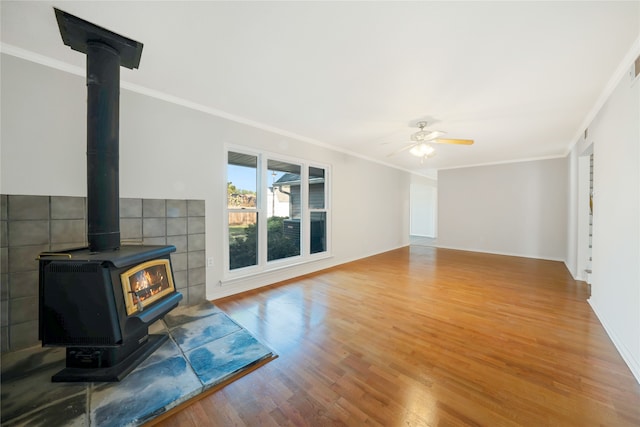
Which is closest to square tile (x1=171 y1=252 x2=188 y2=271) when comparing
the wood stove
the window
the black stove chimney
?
the window

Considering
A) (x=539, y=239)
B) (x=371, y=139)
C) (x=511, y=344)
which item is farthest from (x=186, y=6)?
(x=539, y=239)

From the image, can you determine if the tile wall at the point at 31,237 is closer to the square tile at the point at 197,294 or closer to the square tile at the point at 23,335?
the square tile at the point at 23,335

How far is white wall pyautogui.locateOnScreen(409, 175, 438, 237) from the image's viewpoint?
360 inches

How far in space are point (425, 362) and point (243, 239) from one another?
8.71 feet

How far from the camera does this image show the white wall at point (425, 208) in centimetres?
914

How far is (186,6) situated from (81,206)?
1.99m

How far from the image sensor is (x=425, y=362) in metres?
1.89

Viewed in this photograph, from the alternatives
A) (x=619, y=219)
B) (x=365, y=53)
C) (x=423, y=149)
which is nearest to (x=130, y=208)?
(x=365, y=53)

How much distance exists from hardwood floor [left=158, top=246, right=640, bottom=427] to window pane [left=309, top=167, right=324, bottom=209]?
5.59ft

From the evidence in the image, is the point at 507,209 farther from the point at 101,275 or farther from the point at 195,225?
the point at 101,275

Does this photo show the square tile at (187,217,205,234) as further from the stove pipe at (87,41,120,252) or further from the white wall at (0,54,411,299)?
the stove pipe at (87,41,120,252)

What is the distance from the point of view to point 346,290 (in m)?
3.51

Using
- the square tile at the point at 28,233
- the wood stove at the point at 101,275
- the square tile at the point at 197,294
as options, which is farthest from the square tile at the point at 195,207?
the square tile at the point at 28,233

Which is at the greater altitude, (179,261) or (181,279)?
(179,261)
